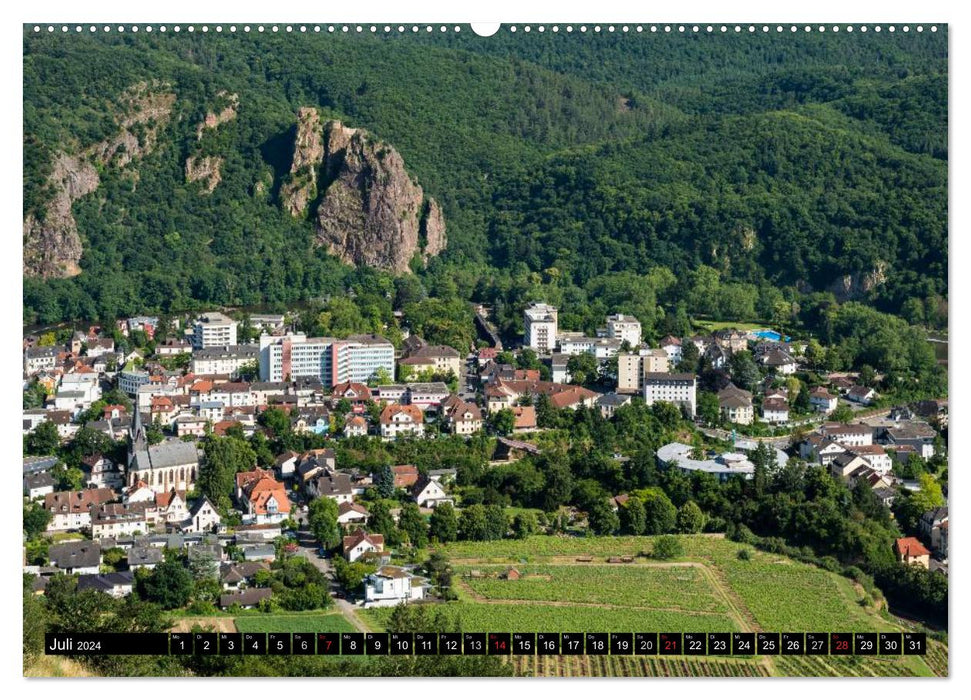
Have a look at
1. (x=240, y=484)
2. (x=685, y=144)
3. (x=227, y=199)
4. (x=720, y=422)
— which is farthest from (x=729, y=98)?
(x=240, y=484)

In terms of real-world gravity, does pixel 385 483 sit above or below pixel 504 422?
below

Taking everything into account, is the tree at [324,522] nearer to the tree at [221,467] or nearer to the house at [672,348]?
the tree at [221,467]

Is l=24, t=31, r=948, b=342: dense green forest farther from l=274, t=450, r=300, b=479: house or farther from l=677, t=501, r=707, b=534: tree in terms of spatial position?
l=677, t=501, r=707, b=534: tree

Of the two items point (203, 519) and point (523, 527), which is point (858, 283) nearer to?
point (523, 527)

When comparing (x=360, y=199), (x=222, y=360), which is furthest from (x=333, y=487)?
(x=360, y=199)

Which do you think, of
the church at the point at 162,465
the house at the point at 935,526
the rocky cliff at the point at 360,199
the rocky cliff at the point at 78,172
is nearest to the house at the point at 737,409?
the house at the point at 935,526

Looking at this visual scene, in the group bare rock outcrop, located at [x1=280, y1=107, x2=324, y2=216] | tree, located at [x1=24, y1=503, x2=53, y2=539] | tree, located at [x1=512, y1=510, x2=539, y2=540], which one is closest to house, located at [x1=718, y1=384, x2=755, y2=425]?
tree, located at [x1=512, y1=510, x2=539, y2=540]
